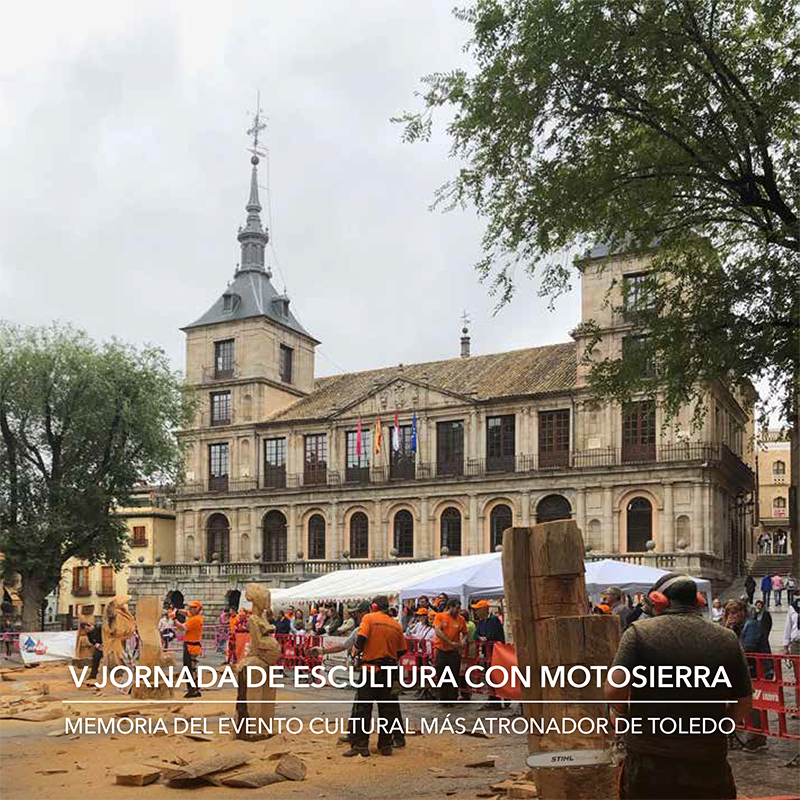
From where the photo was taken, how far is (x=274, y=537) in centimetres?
5081

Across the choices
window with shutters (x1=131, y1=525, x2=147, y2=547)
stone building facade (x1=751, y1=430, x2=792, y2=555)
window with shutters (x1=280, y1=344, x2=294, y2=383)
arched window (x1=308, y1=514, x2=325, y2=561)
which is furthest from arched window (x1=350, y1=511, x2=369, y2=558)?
stone building facade (x1=751, y1=430, x2=792, y2=555)

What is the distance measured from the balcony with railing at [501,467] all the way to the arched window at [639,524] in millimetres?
1591

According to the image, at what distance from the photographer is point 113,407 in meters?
33.5

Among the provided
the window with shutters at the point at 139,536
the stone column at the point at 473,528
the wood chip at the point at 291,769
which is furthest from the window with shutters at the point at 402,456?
the wood chip at the point at 291,769

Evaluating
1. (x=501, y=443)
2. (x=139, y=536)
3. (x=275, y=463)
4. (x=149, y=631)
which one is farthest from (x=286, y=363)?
(x=149, y=631)

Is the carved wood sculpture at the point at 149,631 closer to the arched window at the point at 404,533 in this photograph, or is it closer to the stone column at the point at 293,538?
the arched window at the point at 404,533

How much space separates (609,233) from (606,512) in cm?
2913

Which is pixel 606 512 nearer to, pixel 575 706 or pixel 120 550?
pixel 120 550

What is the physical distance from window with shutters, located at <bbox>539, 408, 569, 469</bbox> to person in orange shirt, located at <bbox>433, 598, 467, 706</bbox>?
27850 millimetres

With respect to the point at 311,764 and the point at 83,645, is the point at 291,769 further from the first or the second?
the point at 83,645

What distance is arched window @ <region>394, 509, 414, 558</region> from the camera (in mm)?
46812

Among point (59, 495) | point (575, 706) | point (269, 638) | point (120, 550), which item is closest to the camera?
point (575, 706)

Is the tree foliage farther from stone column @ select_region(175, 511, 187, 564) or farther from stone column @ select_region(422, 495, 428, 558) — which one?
stone column @ select_region(175, 511, 187, 564)

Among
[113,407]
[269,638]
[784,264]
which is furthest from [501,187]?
[113,407]
